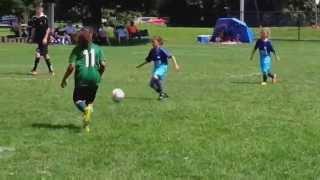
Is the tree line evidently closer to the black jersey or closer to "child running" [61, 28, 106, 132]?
the black jersey

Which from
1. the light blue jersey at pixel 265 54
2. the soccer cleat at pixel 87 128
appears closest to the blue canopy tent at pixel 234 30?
the light blue jersey at pixel 265 54

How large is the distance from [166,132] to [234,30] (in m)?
43.0

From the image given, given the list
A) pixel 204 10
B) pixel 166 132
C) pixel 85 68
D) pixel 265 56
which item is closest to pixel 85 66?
pixel 85 68

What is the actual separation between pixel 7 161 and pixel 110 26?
75240 mm

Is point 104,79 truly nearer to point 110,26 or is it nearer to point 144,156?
point 144,156

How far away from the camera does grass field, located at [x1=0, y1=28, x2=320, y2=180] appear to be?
8.95 m

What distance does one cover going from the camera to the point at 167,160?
9.48 meters

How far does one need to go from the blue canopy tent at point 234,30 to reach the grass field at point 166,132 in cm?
3230

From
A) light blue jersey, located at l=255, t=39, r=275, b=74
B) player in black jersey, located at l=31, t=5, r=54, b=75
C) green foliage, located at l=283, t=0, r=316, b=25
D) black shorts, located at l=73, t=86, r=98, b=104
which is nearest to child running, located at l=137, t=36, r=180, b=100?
black shorts, located at l=73, t=86, r=98, b=104

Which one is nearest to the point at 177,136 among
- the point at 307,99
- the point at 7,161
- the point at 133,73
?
the point at 7,161

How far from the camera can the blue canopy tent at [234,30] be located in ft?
174

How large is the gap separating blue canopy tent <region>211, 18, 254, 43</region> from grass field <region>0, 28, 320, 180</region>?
32302mm

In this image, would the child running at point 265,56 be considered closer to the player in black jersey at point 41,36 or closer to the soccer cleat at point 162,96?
the soccer cleat at point 162,96

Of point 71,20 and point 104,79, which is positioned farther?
point 71,20
